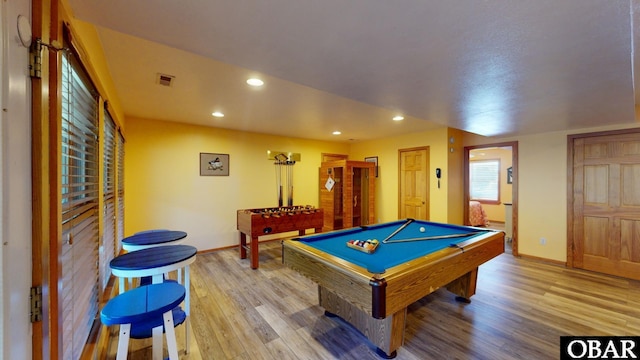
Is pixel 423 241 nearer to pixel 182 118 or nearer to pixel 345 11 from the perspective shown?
pixel 345 11

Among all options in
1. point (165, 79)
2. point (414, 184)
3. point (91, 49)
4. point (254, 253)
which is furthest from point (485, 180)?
point (91, 49)

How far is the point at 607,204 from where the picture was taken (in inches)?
140

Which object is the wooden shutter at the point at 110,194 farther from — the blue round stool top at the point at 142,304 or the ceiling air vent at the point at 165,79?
the blue round stool top at the point at 142,304

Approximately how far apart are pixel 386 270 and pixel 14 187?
5.38ft

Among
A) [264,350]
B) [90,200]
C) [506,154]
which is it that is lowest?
[264,350]

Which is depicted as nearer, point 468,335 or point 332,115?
point 468,335

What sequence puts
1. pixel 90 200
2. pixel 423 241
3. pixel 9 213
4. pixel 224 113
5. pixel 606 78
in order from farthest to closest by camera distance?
A: pixel 224 113
pixel 423 241
pixel 606 78
pixel 90 200
pixel 9 213

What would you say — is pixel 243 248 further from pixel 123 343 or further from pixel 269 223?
pixel 123 343

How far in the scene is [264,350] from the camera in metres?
1.96

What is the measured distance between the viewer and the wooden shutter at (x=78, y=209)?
45.0 inches

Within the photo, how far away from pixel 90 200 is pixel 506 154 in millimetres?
9263

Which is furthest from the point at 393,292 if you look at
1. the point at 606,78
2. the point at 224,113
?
the point at 224,113

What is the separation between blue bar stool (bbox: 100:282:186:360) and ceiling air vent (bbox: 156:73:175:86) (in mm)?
1839

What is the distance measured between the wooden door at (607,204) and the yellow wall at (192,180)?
16.4ft
